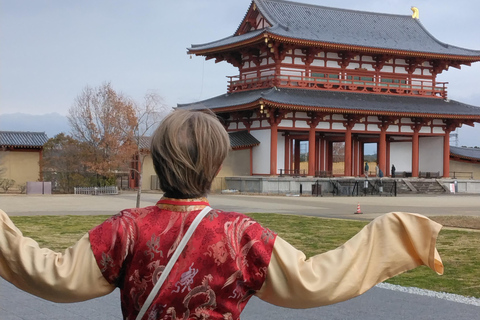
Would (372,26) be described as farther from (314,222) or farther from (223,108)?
(314,222)

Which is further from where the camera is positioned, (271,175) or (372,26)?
(372,26)

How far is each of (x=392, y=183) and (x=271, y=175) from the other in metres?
7.36

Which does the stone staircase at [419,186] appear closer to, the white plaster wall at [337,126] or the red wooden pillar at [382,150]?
the red wooden pillar at [382,150]

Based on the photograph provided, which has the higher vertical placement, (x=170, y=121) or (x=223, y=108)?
(x=223, y=108)

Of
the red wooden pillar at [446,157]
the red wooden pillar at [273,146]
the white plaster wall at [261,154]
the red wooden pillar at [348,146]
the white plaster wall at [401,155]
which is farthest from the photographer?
the white plaster wall at [401,155]

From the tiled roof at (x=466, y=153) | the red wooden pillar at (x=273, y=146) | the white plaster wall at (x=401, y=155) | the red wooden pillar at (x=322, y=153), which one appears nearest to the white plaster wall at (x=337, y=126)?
the red wooden pillar at (x=322, y=153)

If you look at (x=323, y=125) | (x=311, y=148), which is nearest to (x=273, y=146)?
(x=311, y=148)

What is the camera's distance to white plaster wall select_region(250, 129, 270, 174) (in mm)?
34603

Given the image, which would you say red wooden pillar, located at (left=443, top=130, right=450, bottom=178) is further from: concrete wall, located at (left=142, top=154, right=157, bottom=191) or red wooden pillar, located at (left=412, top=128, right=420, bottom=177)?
concrete wall, located at (left=142, top=154, right=157, bottom=191)

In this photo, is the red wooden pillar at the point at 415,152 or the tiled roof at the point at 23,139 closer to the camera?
the tiled roof at the point at 23,139

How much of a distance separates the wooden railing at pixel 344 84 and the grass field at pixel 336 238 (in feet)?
60.9

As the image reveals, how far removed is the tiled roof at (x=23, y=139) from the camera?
124 feet

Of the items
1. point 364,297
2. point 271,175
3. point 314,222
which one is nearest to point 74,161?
point 271,175

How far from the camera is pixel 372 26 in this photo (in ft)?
134
